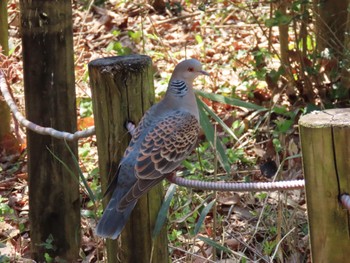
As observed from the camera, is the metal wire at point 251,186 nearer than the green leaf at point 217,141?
Yes

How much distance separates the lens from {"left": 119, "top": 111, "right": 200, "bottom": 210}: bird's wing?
10.4ft

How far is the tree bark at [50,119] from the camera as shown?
159 inches

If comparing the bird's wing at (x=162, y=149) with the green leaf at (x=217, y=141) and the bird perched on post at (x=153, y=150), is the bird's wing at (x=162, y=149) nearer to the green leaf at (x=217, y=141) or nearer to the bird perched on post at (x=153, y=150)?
the bird perched on post at (x=153, y=150)

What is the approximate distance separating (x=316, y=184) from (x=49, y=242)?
7.90ft

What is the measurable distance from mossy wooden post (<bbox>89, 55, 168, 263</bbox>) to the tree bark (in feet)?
2.85

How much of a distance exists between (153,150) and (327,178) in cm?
115

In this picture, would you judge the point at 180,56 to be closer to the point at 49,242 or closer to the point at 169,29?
A: the point at 169,29

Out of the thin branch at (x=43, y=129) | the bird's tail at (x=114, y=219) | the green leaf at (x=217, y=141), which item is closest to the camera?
the bird's tail at (x=114, y=219)

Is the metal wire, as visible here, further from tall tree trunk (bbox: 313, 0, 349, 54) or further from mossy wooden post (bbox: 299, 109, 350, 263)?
tall tree trunk (bbox: 313, 0, 349, 54)

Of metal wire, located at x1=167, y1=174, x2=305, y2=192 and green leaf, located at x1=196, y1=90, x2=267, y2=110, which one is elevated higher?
green leaf, located at x1=196, y1=90, x2=267, y2=110

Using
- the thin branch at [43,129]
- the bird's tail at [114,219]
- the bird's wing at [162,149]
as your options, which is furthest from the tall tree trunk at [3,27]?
the bird's tail at [114,219]

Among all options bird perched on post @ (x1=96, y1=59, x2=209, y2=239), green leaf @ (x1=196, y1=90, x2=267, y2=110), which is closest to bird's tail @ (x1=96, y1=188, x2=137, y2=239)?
bird perched on post @ (x1=96, y1=59, x2=209, y2=239)

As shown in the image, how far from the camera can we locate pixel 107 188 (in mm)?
3275

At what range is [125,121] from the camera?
3219mm
